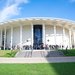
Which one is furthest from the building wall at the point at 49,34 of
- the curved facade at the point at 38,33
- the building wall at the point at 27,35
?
the building wall at the point at 27,35

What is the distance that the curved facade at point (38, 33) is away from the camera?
53188 mm

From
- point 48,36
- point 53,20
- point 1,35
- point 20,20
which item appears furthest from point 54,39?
point 1,35

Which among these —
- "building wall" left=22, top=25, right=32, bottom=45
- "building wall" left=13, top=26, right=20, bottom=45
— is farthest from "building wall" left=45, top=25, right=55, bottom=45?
"building wall" left=13, top=26, right=20, bottom=45

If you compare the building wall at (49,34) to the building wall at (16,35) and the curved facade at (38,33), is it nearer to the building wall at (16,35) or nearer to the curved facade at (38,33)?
the curved facade at (38,33)

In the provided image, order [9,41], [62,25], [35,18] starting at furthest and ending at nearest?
[9,41]
[62,25]
[35,18]

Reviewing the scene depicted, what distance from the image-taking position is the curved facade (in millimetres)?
53188

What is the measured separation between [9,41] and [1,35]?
296 cm

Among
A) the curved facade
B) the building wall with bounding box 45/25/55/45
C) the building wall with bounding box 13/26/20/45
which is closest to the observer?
the curved facade

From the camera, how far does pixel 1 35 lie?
58.2 metres

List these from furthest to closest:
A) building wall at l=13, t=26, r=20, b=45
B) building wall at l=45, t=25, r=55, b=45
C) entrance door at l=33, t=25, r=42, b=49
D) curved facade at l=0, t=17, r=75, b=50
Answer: building wall at l=13, t=26, r=20, b=45
entrance door at l=33, t=25, r=42, b=49
building wall at l=45, t=25, r=55, b=45
curved facade at l=0, t=17, r=75, b=50

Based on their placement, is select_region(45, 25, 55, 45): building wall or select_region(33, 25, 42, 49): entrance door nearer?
select_region(45, 25, 55, 45): building wall

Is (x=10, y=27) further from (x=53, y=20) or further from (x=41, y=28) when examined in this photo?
(x=53, y=20)

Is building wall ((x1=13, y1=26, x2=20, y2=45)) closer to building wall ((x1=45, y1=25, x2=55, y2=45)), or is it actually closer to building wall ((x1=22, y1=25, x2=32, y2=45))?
building wall ((x1=22, y1=25, x2=32, y2=45))

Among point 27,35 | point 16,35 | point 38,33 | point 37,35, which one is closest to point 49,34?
point 38,33
